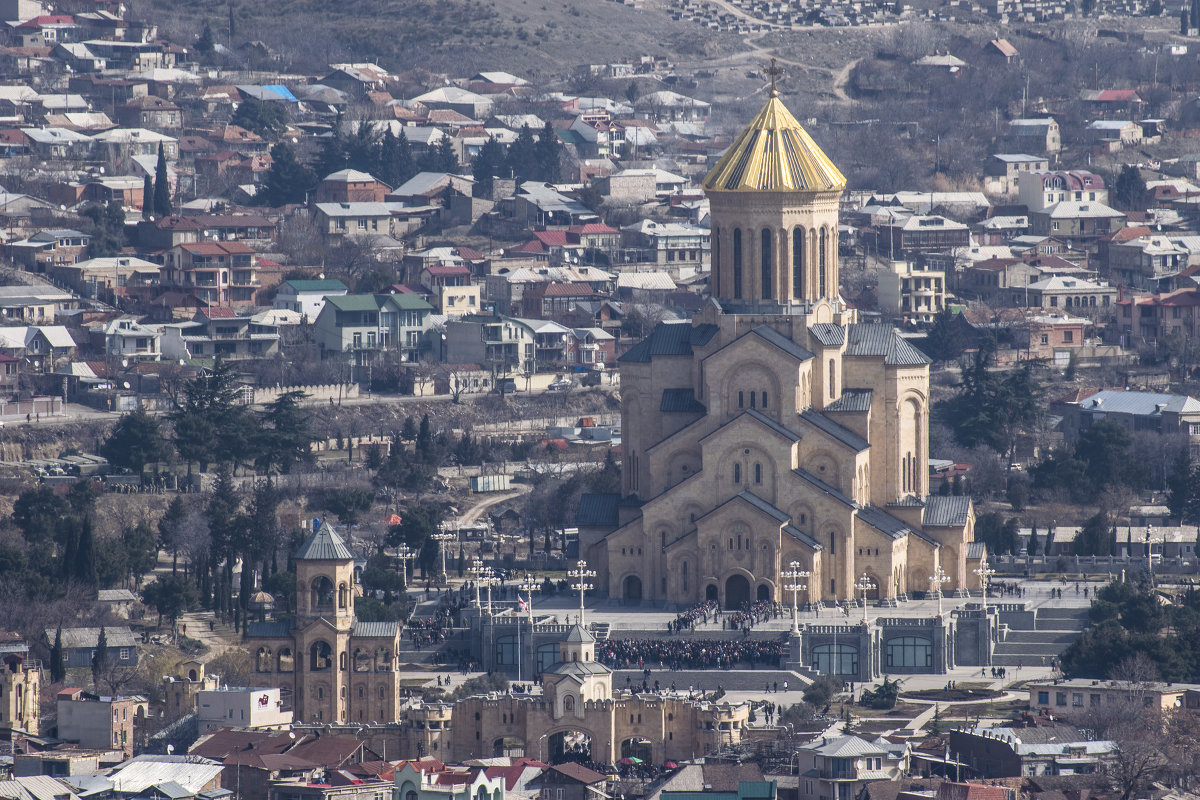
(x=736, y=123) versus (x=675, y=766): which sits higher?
(x=736, y=123)

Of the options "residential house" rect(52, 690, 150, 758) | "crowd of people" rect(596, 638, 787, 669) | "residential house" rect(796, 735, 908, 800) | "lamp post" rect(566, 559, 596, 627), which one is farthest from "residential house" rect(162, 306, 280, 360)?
"residential house" rect(796, 735, 908, 800)

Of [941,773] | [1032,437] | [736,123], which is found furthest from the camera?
[736,123]

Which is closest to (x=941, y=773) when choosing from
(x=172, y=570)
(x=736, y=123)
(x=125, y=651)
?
(x=125, y=651)

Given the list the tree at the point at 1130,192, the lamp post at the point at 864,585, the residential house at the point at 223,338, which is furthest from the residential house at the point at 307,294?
the lamp post at the point at 864,585

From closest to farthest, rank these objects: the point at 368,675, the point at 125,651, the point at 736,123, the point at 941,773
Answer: the point at 941,773 < the point at 368,675 < the point at 125,651 < the point at 736,123

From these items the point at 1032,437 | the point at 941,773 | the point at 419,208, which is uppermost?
the point at 419,208

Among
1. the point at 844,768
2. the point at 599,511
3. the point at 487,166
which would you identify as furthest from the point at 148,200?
the point at 844,768

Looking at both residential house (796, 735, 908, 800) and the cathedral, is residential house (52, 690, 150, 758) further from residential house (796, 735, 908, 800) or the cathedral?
the cathedral

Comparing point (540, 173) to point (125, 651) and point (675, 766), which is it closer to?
point (125, 651)
